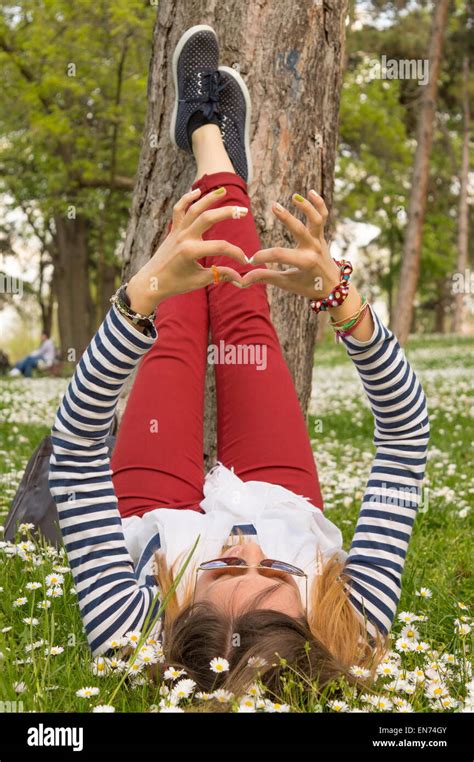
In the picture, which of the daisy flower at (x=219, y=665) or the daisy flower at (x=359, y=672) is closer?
the daisy flower at (x=219, y=665)

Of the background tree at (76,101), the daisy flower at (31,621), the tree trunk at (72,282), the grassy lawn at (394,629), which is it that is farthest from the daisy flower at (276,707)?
the tree trunk at (72,282)

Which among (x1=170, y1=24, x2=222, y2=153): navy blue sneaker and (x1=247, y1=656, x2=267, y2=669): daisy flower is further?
(x1=170, y1=24, x2=222, y2=153): navy blue sneaker

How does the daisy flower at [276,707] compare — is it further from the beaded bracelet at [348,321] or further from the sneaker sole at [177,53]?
the sneaker sole at [177,53]

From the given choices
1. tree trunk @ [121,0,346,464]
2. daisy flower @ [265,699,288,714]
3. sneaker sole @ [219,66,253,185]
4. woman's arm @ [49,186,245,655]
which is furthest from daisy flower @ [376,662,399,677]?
sneaker sole @ [219,66,253,185]

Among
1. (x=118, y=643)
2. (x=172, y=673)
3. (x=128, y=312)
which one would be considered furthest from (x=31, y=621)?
(x=128, y=312)

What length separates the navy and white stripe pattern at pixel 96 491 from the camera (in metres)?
2.23

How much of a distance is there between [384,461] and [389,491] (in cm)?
10

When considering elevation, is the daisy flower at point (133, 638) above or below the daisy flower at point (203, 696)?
above

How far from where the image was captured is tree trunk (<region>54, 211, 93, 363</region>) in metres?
20.7

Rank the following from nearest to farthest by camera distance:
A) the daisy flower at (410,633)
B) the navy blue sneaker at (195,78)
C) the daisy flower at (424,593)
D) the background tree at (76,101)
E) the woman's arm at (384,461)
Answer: the woman's arm at (384,461)
the daisy flower at (410,633)
the daisy flower at (424,593)
the navy blue sneaker at (195,78)
the background tree at (76,101)

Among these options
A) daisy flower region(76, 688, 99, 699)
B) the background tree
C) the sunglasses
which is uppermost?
the background tree

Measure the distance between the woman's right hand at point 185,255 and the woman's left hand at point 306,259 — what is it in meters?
0.08

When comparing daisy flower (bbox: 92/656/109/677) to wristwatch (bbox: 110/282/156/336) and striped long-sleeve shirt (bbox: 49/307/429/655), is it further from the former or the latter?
wristwatch (bbox: 110/282/156/336)

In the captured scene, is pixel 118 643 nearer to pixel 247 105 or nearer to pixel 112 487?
pixel 112 487
